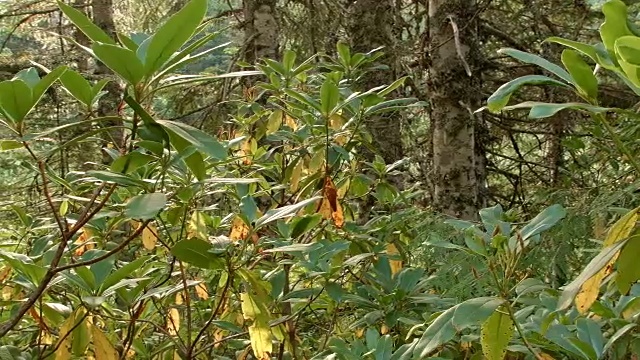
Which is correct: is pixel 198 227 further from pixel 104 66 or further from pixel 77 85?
pixel 104 66

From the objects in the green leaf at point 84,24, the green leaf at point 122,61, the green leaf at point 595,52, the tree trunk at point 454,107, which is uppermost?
the green leaf at point 84,24

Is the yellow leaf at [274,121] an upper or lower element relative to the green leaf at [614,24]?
lower

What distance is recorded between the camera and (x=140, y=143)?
45.2 inches

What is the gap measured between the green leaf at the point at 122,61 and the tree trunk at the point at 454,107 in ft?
8.05

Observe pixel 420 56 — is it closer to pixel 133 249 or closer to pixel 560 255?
pixel 560 255

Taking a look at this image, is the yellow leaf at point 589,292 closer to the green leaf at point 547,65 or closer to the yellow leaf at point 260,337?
the green leaf at point 547,65

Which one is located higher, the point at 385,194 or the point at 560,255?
the point at 385,194

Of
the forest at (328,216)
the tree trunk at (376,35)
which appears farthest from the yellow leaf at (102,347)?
the tree trunk at (376,35)

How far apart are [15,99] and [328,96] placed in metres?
0.92

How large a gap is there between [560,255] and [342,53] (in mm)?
1085

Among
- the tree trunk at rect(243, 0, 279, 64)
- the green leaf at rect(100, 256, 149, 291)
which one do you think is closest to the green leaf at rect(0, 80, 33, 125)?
the green leaf at rect(100, 256, 149, 291)

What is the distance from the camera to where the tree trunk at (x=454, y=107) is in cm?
336

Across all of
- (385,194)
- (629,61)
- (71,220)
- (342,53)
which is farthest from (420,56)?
(629,61)

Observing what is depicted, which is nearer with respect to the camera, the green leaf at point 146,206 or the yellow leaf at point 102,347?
the green leaf at point 146,206
